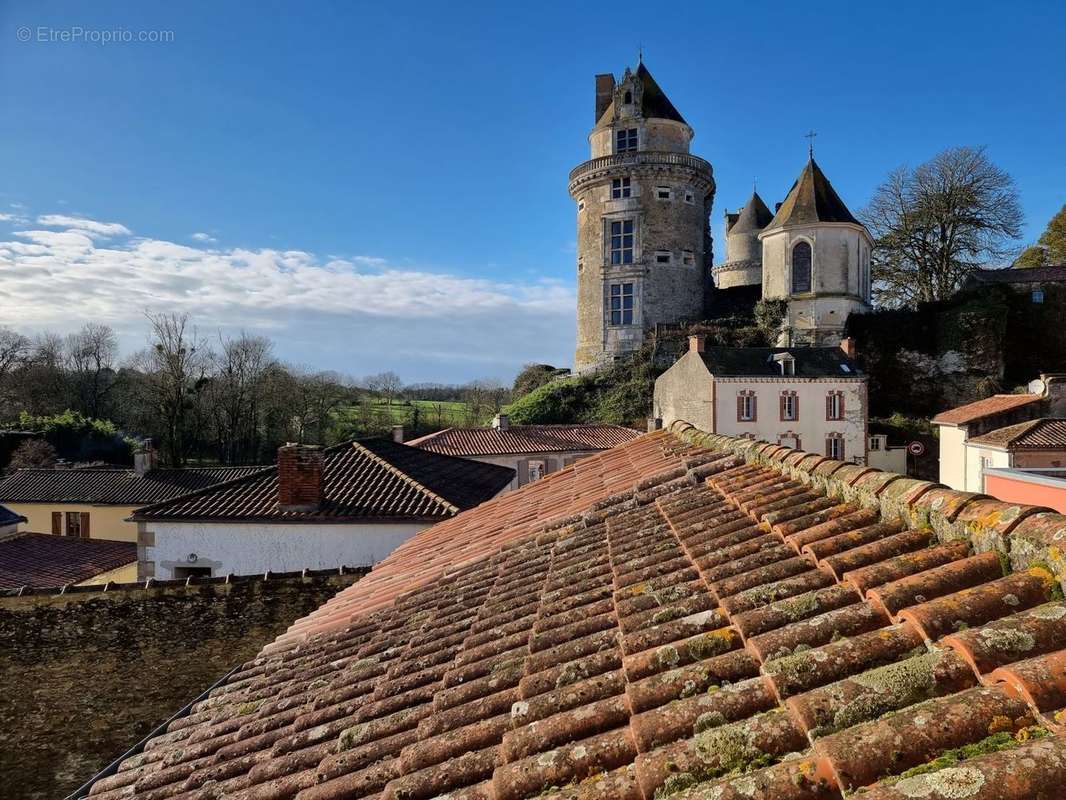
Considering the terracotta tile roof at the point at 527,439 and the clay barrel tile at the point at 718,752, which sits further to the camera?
the terracotta tile roof at the point at 527,439

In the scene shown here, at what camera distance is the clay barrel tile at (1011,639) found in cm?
189

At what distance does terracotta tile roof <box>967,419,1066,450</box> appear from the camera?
820 inches

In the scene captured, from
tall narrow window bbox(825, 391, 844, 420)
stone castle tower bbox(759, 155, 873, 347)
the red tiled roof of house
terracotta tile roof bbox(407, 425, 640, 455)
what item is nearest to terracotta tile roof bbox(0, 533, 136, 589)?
the red tiled roof of house

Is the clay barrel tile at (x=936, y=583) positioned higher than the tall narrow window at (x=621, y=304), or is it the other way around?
the tall narrow window at (x=621, y=304)

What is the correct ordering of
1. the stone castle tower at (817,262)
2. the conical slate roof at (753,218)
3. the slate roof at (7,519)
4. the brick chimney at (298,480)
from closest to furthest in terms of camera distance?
the brick chimney at (298,480), the slate roof at (7,519), the stone castle tower at (817,262), the conical slate roof at (753,218)

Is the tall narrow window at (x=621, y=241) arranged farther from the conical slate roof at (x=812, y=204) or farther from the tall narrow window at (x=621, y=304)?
the conical slate roof at (x=812, y=204)

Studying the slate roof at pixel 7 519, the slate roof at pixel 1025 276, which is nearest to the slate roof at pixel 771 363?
the slate roof at pixel 1025 276

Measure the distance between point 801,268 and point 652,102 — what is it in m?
13.8

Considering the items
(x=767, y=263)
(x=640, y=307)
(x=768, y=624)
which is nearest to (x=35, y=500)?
(x=640, y=307)

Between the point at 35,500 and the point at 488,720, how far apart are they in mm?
34861

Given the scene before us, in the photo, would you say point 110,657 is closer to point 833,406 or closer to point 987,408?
point 833,406

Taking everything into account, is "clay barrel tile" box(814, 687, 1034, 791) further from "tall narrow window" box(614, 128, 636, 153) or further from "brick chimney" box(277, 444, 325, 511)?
"tall narrow window" box(614, 128, 636, 153)

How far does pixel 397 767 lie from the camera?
262 centimetres

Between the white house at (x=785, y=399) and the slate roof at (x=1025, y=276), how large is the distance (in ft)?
47.2
